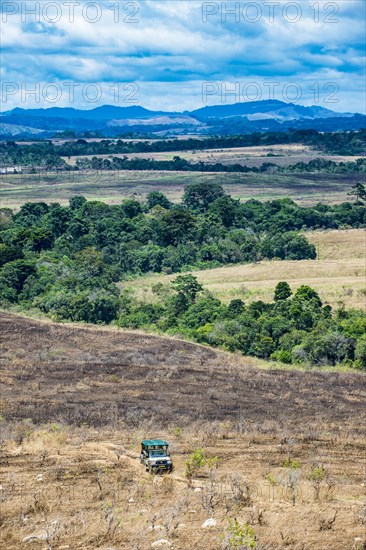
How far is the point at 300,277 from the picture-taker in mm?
61000

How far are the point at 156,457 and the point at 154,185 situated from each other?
4394 inches

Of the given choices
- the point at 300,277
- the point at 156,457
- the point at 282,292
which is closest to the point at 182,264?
the point at 300,277

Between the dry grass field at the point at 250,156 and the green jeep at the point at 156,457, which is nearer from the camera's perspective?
the green jeep at the point at 156,457

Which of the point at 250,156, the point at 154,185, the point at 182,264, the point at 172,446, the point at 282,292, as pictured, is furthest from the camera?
the point at 250,156

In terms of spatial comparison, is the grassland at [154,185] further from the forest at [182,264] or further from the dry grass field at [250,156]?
the dry grass field at [250,156]

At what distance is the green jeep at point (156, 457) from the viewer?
1906cm

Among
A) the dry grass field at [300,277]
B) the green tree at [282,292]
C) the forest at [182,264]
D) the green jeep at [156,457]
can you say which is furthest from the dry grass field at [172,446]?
the dry grass field at [300,277]

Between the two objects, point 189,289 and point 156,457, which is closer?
point 156,457

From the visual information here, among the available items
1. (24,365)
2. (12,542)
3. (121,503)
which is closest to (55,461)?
(121,503)

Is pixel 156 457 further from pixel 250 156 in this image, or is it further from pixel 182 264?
pixel 250 156

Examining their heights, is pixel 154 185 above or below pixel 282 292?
above

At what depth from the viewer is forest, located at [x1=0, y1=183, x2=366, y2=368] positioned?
4209 cm

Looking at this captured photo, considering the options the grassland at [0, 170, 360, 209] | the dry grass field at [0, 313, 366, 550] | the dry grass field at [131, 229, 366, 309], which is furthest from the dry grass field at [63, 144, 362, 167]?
the dry grass field at [0, 313, 366, 550]

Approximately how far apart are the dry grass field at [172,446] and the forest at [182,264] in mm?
3201
